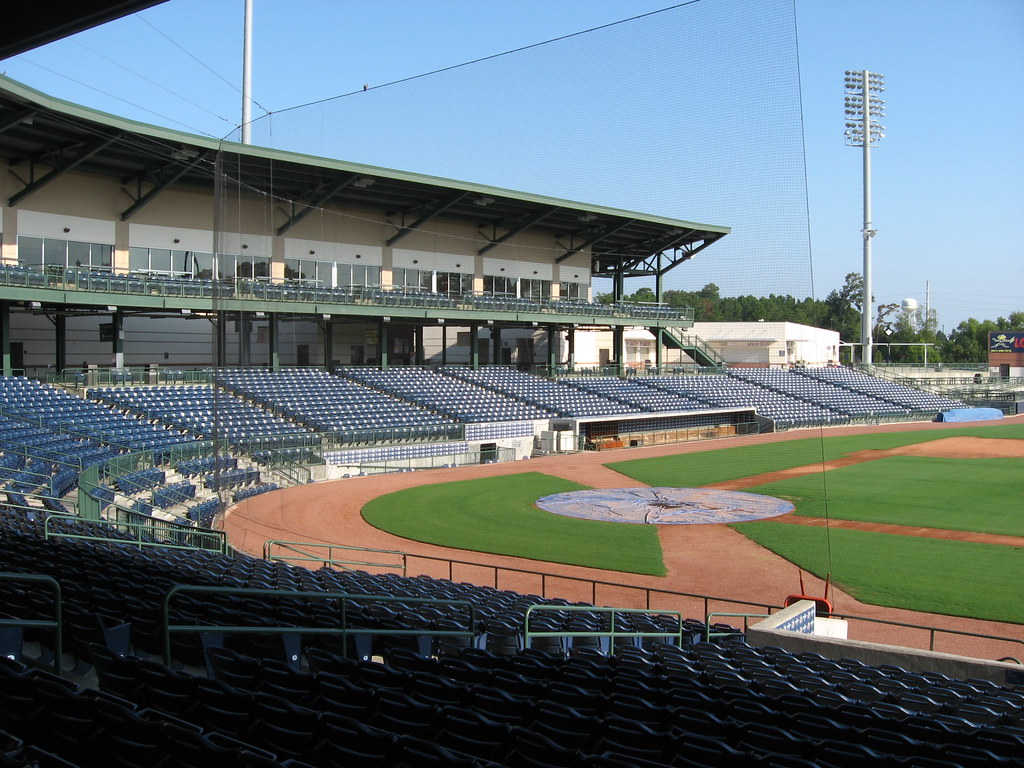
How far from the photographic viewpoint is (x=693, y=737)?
5.14 m

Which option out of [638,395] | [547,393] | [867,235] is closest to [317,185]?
[547,393]

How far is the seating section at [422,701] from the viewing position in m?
4.73

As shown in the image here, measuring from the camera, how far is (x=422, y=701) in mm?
5848

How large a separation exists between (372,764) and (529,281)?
4001 cm

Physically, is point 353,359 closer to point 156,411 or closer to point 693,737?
point 156,411

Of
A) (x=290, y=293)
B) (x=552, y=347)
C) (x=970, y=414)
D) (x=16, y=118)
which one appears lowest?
(x=970, y=414)

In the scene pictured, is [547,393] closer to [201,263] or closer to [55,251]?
[201,263]

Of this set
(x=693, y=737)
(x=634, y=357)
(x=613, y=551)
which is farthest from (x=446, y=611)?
(x=634, y=357)

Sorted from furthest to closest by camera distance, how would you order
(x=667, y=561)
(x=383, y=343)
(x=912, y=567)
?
(x=383, y=343) → (x=667, y=561) → (x=912, y=567)

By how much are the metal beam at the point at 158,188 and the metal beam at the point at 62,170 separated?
8.58ft

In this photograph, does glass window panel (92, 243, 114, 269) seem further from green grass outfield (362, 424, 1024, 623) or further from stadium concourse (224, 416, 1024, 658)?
green grass outfield (362, 424, 1024, 623)

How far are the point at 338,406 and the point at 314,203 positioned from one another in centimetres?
1668

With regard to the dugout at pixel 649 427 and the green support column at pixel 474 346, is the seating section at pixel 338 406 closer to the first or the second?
the dugout at pixel 649 427

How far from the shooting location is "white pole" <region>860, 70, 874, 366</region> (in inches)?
2781
